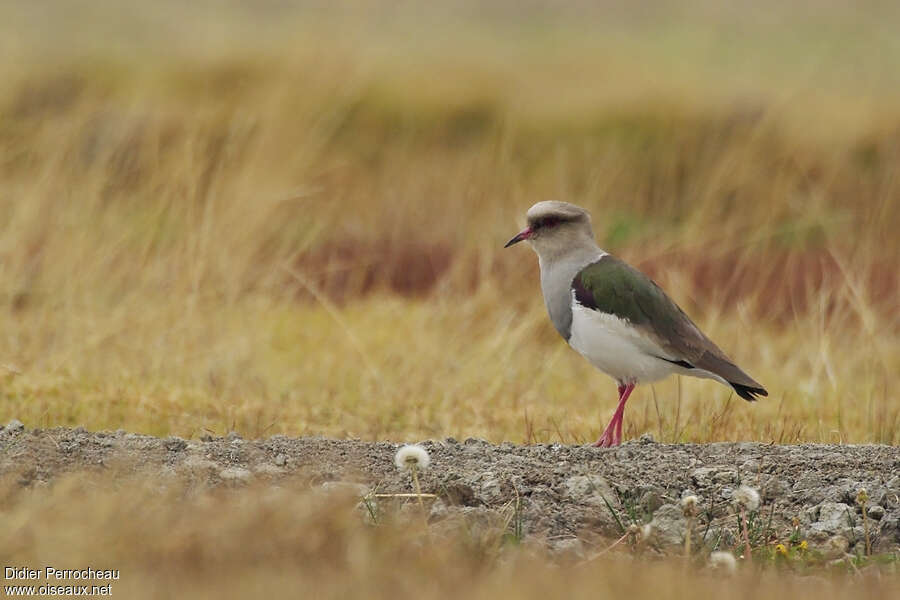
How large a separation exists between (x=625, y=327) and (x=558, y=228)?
1.64 feet

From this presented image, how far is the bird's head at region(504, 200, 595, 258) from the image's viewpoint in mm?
5059

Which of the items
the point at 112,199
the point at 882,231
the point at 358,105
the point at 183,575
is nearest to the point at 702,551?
the point at 183,575

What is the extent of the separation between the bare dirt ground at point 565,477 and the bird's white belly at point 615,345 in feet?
0.86

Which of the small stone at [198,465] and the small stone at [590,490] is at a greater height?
the small stone at [590,490]

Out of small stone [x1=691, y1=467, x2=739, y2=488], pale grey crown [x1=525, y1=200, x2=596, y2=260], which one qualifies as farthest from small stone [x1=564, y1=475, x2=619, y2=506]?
pale grey crown [x1=525, y1=200, x2=596, y2=260]

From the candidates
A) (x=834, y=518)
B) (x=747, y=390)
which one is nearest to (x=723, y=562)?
(x=834, y=518)

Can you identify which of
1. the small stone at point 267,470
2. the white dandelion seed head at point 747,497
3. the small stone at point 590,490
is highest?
the white dandelion seed head at point 747,497

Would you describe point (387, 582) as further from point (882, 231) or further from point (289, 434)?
point (882, 231)

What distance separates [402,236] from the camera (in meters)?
10.7

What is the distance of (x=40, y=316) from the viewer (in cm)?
698

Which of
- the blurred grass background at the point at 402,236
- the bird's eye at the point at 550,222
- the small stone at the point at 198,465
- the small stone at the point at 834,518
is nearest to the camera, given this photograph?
the small stone at the point at 834,518

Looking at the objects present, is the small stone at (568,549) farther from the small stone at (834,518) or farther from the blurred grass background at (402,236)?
the blurred grass background at (402,236)

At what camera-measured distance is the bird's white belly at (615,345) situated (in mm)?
4754

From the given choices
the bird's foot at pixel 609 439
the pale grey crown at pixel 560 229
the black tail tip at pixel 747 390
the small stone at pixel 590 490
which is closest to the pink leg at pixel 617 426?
the bird's foot at pixel 609 439
